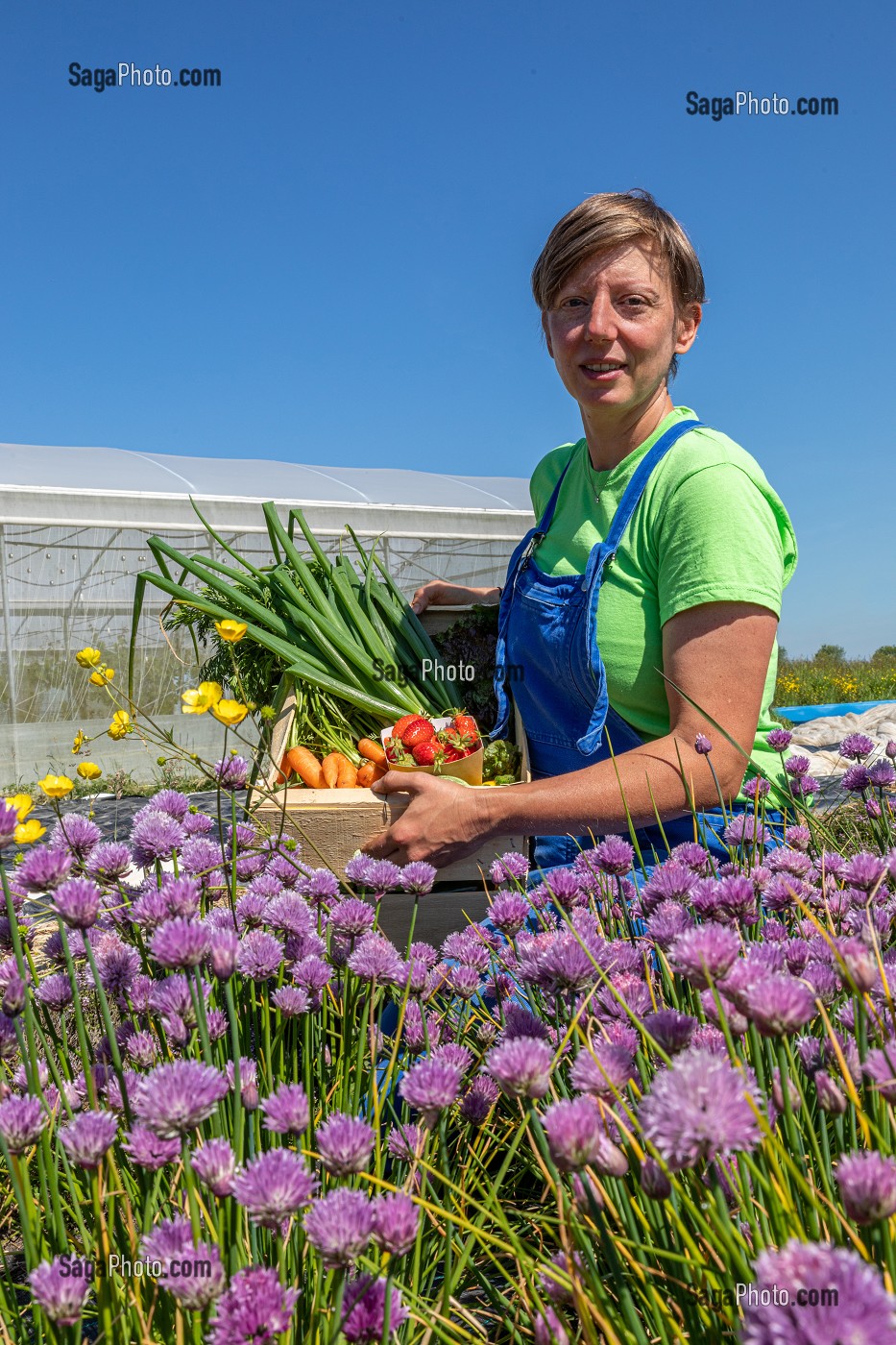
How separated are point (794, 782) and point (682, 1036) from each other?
1173 mm

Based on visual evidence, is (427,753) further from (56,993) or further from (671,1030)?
(671,1030)

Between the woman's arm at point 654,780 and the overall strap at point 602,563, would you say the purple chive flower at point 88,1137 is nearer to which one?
the woman's arm at point 654,780

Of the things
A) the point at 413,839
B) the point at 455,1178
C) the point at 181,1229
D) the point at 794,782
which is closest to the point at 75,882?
the point at 181,1229

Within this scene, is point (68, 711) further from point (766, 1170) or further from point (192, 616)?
point (766, 1170)

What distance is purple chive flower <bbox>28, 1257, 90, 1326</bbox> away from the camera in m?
0.71

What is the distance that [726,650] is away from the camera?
203 centimetres

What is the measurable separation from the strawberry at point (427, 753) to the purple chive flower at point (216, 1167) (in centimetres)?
179

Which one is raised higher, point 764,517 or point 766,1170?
point 764,517

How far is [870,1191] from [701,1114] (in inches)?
4.3

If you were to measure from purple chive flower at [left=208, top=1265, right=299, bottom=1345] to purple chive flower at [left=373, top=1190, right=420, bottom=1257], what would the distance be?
2.7 inches

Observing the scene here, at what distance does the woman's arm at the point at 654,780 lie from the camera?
194cm

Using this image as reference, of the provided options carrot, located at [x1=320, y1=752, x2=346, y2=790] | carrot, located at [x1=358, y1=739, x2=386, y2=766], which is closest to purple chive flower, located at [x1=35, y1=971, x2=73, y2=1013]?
carrot, located at [x1=320, y1=752, x2=346, y2=790]

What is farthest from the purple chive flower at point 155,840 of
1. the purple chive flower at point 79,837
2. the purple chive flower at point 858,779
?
the purple chive flower at point 858,779

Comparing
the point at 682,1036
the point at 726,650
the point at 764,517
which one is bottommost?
the point at 682,1036
